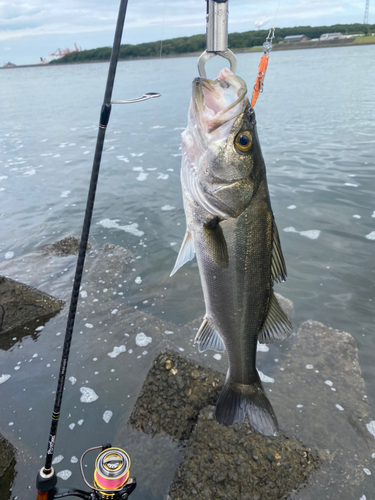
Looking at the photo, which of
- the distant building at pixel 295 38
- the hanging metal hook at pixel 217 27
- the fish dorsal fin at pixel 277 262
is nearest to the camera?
the hanging metal hook at pixel 217 27

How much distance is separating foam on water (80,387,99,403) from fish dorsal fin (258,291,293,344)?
2.55 metres

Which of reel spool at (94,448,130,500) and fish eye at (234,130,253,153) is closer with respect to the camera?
fish eye at (234,130,253,153)

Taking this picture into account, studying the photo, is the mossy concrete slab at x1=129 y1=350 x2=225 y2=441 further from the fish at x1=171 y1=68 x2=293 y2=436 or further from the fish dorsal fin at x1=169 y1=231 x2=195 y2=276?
the fish dorsal fin at x1=169 y1=231 x2=195 y2=276

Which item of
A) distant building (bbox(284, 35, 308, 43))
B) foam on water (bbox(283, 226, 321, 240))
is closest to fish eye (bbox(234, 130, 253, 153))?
foam on water (bbox(283, 226, 321, 240))

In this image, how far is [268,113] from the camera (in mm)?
20609

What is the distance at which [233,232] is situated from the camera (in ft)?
7.52

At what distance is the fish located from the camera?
2.13 meters

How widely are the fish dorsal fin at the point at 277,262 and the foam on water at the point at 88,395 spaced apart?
2.88 m

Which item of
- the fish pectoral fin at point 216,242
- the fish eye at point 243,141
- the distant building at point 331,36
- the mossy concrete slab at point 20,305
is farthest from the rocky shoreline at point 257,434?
the distant building at point 331,36

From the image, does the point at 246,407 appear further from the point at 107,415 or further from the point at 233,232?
the point at 107,415

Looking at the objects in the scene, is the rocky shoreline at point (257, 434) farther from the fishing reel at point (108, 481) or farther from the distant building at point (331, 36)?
the distant building at point (331, 36)

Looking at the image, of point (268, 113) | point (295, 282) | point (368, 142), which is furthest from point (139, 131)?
point (295, 282)

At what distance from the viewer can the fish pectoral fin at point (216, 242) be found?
7.49 feet

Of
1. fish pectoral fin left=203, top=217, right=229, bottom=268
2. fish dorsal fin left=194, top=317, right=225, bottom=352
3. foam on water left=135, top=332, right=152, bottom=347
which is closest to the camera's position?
fish pectoral fin left=203, top=217, right=229, bottom=268
